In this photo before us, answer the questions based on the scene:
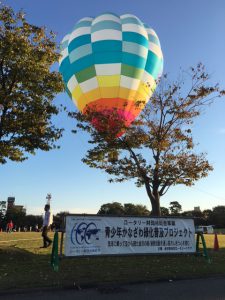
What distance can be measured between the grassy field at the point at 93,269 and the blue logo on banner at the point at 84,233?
80 centimetres

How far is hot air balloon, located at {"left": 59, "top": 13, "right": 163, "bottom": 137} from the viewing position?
24703 millimetres

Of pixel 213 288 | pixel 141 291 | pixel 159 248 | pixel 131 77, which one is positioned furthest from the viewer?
pixel 131 77

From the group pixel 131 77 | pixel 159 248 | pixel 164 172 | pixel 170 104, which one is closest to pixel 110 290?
pixel 159 248

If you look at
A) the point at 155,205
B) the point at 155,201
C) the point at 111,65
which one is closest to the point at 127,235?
the point at 155,205

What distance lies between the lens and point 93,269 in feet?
39.4

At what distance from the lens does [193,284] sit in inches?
424

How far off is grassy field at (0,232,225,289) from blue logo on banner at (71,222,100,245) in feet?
2.62

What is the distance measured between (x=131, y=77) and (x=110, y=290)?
684 inches

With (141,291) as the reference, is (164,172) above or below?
above

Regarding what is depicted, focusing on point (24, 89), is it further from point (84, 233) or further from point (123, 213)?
point (123, 213)

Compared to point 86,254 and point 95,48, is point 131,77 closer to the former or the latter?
point 95,48

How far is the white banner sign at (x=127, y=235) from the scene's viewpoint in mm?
12562

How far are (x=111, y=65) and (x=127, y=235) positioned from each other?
46.4ft

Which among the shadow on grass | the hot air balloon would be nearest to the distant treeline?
the hot air balloon
